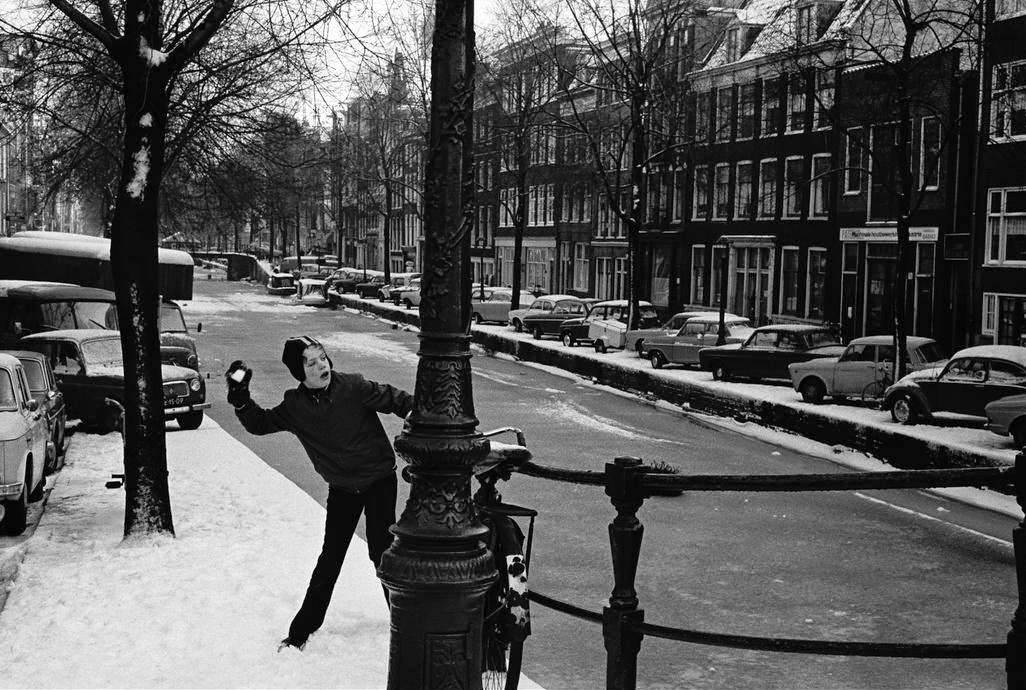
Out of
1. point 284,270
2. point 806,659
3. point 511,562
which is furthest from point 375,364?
point 284,270

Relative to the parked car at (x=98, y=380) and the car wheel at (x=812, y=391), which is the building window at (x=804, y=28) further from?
the parked car at (x=98, y=380)

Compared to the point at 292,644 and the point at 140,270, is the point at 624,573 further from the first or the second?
the point at 140,270

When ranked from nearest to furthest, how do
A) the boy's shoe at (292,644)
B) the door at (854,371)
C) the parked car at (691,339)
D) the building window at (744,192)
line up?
1. the boy's shoe at (292,644)
2. the door at (854,371)
3. the parked car at (691,339)
4. the building window at (744,192)

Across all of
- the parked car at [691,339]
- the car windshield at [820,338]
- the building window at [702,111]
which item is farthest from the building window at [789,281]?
the car windshield at [820,338]

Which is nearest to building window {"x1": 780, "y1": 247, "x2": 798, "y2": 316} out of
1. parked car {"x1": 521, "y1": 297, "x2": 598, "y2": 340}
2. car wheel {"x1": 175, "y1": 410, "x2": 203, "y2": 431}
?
parked car {"x1": 521, "y1": 297, "x2": 598, "y2": 340}

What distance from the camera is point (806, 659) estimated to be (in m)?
8.95

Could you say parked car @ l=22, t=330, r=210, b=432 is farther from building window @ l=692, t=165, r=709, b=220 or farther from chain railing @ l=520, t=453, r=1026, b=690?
building window @ l=692, t=165, r=709, b=220

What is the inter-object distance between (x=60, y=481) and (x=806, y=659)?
9.35 metres

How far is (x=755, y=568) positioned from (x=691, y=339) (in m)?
22.9

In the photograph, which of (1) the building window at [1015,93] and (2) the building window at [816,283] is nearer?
(1) the building window at [1015,93]

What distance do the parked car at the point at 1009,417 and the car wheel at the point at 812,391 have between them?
729cm

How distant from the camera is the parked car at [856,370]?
2567 centimetres

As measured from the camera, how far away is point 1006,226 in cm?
3503

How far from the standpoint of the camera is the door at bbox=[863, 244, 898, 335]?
41.6 m
